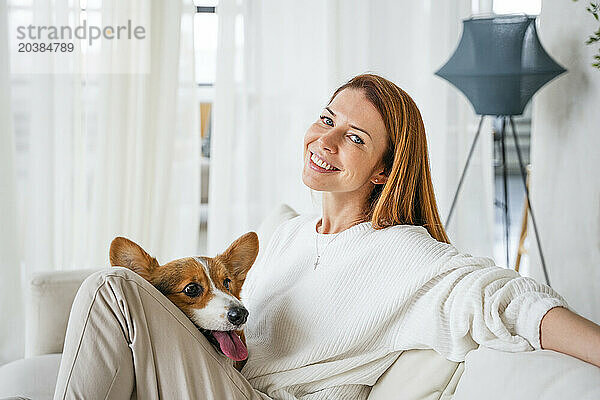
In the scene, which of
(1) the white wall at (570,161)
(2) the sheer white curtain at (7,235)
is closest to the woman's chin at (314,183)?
(1) the white wall at (570,161)

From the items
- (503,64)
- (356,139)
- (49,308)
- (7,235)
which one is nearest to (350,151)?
(356,139)

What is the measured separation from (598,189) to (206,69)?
1910 mm

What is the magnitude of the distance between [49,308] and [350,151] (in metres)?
0.96

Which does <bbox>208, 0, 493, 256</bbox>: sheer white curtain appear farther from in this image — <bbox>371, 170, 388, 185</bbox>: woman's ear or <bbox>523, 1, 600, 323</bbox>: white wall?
<bbox>371, 170, 388, 185</bbox>: woman's ear

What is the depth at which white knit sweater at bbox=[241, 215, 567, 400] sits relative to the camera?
1.41 m

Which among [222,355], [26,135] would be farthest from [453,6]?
[222,355]

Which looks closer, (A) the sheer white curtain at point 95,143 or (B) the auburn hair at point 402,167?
(B) the auburn hair at point 402,167

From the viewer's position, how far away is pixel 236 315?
5.10 ft

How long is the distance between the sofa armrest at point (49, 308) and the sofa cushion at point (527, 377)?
115 cm

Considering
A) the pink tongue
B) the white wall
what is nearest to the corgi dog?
the pink tongue

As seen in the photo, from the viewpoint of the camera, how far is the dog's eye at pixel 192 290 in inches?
62.4

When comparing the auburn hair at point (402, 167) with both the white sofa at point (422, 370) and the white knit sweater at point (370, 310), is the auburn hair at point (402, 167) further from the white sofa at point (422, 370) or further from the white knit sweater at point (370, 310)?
the white sofa at point (422, 370)

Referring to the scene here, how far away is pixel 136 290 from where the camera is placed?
1416 millimetres

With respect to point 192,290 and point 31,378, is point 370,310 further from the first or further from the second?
point 31,378
